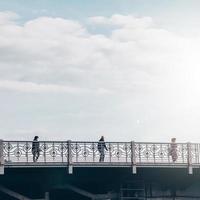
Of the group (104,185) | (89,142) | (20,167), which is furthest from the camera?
(104,185)

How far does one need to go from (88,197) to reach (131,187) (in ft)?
7.85

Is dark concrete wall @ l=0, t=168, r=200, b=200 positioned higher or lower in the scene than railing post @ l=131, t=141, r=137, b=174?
lower

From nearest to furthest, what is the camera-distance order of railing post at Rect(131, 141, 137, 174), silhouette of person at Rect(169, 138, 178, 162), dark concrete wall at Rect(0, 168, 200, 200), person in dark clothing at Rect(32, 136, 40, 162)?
person in dark clothing at Rect(32, 136, 40, 162), railing post at Rect(131, 141, 137, 174), dark concrete wall at Rect(0, 168, 200, 200), silhouette of person at Rect(169, 138, 178, 162)

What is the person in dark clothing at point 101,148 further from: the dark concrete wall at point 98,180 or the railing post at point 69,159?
the railing post at point 69,159

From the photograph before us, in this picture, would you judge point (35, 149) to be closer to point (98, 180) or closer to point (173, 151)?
point (98, 180)

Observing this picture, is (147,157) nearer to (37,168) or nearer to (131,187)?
(131,187)

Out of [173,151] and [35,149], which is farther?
[173,151]

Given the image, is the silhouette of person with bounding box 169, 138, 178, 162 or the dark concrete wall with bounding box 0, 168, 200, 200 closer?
the dark concrete wall with bounding box 0, 168, 200, 200

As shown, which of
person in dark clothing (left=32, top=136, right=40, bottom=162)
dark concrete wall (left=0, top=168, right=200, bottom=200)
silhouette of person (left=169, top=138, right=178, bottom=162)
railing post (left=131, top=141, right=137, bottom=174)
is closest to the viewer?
person in dark clothing (left=32, top=136, right=40, bottom=162)

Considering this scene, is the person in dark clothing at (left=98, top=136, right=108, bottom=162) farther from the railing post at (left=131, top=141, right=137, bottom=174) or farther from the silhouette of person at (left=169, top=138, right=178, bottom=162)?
the silhouette of person at (left=169, top=138, right=178, bottom=162)

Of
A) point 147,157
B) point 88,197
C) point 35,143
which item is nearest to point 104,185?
point 88,197

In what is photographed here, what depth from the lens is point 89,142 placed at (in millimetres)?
27641

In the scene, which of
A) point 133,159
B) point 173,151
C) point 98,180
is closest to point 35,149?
point 98,180

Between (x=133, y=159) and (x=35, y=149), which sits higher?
(x=35, y=149)
